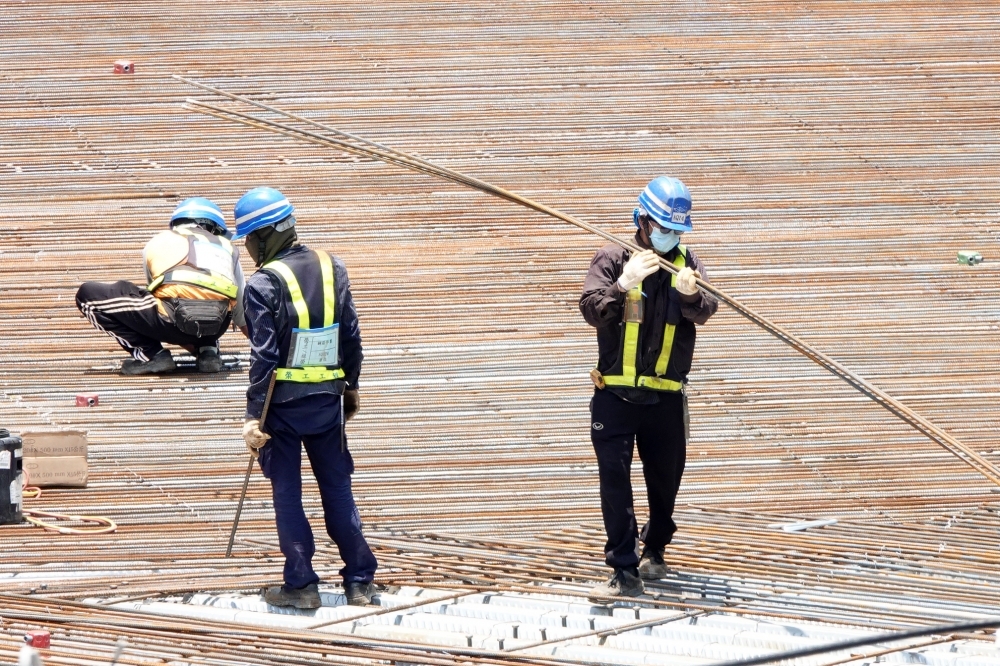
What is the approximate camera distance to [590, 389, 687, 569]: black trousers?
15.4ft

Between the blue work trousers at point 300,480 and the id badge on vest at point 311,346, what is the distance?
11 cm

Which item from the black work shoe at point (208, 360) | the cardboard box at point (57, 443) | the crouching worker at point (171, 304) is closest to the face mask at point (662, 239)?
the cardboard box at point (57, 443)

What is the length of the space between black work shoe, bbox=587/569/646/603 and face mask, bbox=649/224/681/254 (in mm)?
1053

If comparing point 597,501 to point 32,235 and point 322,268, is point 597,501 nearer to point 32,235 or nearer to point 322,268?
point 322,268

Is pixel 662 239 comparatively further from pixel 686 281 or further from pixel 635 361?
pixel 635 361

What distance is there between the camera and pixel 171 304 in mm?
7090

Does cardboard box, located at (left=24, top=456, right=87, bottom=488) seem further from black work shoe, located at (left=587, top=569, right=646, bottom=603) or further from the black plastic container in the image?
black work shoe, located at (left=587, top=569, right=646, bottom=603)

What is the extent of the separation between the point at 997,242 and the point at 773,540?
3.61 metres

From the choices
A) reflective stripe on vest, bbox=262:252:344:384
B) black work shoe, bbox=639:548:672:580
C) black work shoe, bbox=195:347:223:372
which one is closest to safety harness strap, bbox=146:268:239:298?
black work shoe, bbox=195:347:223:372

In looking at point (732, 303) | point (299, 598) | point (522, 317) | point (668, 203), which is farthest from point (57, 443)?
point (732, 303)

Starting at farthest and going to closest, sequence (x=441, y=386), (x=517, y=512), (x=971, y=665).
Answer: (x=441, y=386), (x=517, y=512), (x=971, y=665)

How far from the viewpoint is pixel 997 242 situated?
8164 mm

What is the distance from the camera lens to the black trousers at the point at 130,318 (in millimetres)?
7055

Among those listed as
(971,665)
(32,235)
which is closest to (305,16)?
(32,235)
